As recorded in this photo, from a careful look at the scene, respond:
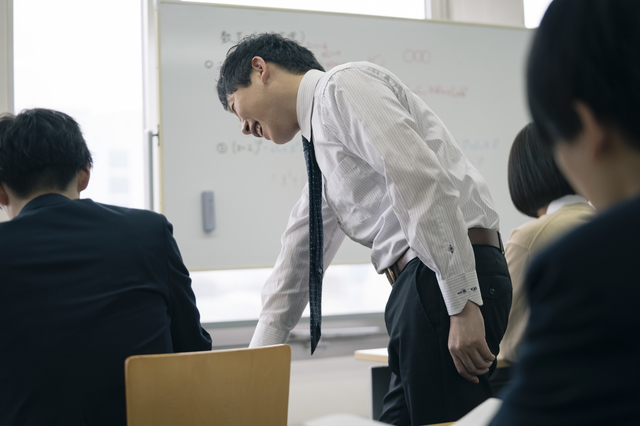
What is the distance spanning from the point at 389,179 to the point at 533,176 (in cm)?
82

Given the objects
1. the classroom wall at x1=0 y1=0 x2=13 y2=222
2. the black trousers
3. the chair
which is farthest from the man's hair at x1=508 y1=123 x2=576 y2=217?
the classroom wall at x1=0 y1=0 x2=13 y2=222

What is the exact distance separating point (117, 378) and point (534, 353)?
94cm

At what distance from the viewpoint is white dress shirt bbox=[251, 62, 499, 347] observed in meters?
1.20

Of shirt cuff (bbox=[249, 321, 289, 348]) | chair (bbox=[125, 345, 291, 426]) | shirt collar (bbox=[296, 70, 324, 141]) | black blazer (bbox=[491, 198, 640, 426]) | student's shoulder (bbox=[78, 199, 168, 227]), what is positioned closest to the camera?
black blazer (bbox=[491, 198, 640, 426])

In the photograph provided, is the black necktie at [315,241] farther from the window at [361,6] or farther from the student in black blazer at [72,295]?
the window at [361,6]

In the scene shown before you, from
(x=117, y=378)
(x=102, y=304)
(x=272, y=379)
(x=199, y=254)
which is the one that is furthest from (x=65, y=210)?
(x=199, y=254)

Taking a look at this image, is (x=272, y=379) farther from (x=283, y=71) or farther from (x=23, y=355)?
(x=283, y=71)

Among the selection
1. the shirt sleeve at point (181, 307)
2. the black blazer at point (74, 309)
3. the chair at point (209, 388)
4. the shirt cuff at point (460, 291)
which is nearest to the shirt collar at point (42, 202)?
the black blazer at point (74, 309)

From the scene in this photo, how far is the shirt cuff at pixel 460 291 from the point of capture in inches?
46.9

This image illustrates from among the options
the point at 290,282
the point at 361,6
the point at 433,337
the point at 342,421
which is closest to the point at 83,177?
the point at 290,282

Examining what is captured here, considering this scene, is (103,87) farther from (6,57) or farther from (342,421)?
(342,421)

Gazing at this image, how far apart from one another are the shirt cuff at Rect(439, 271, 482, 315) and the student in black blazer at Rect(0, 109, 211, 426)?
559mm

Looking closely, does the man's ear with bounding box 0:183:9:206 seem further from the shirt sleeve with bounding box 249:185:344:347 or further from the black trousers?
the black trousers

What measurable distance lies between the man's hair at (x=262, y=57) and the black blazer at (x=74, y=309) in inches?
22.0
